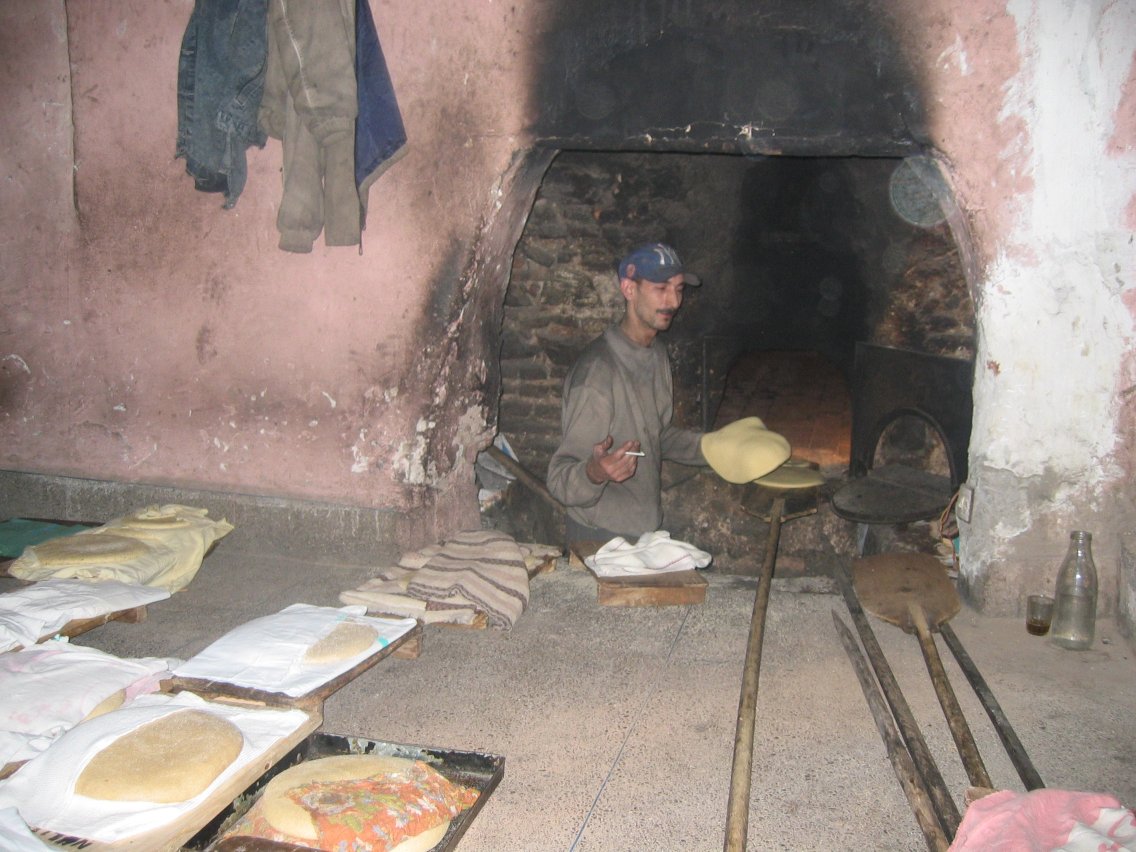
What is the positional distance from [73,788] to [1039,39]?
11.0 feet

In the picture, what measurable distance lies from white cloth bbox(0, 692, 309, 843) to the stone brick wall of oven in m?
3.41

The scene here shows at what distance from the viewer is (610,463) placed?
133 inches

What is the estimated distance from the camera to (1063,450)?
2988mm

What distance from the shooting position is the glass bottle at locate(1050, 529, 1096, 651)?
2895mm

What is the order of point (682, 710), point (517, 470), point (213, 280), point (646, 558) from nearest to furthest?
1. point (682, 710)
2. point (646, 558)
3. point (213, 280)
4. point (517, 470)

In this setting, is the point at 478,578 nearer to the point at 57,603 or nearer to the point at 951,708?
the point at 57,603

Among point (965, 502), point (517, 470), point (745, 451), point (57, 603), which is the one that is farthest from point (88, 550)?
point (965, 502)

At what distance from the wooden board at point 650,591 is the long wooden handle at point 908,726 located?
0.56m

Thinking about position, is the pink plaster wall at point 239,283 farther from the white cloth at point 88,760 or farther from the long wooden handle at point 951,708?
the white cloth at point 88,760

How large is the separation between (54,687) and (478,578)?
4.54 feet

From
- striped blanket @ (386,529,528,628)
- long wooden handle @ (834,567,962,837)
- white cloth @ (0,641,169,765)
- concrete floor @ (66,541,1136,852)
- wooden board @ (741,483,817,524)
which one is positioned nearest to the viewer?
long wooden handle @ (834,567,962,837)

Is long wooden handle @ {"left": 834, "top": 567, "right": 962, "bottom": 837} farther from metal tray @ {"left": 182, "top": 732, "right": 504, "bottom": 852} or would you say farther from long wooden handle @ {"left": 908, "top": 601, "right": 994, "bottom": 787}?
metal tray @ {"left": 182, "top": 732, "right": 504, "bottom": 852}

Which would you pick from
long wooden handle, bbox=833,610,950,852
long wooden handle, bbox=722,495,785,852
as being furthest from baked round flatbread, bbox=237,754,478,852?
long wooden handle, bbox=833,610,950,852

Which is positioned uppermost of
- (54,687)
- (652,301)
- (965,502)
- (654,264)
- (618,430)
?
(654,264)
